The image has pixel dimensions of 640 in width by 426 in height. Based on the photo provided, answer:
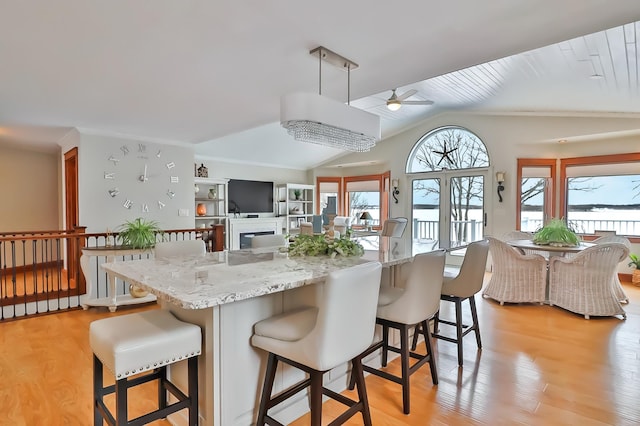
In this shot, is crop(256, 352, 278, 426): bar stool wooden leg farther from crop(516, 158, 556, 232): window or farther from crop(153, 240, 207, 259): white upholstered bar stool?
crop(516, 158, 556, 232): window

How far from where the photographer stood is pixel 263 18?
2119mm

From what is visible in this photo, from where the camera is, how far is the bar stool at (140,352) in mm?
1432

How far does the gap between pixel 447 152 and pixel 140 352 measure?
7.17 m

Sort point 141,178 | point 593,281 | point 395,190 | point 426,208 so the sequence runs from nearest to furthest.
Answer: point 593,281 < point 141,178 < point 426,208 < point 395,190

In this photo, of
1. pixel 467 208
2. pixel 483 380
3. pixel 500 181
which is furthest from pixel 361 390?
pixel 467 208

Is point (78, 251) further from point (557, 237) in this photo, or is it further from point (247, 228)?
point (557, 237)

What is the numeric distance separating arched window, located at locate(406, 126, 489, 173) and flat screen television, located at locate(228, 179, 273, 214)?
11.7 ft

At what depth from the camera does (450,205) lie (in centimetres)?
735

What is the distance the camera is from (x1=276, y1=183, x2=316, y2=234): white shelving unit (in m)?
8.94

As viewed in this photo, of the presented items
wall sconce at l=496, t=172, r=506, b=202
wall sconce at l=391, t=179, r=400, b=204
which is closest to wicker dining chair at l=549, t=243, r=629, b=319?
wall sconce at l=496, t=172, r=506, b=202

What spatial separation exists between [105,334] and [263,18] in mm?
1993

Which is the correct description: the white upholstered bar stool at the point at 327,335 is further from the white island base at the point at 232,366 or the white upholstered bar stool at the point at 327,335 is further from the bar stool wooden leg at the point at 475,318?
the bar stool wooden leg at the point at 475,318

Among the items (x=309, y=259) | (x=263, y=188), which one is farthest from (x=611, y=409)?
(x=263, y=188)

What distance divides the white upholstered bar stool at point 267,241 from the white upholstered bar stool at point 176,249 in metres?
0.54
